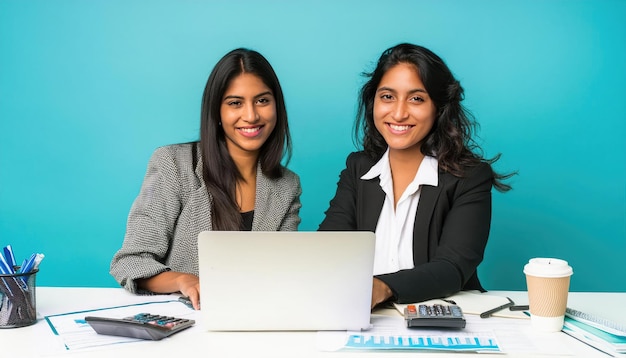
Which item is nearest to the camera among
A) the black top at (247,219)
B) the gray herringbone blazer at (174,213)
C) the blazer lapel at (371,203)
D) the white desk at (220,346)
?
the white desk at (220,346)

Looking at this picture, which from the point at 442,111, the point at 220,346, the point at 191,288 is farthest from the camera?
the point at 442,111

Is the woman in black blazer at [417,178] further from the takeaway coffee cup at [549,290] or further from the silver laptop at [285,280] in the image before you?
the silver laptop at [285,280]

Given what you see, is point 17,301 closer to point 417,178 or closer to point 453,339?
point 453,339

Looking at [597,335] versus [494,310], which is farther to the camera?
[494,310]

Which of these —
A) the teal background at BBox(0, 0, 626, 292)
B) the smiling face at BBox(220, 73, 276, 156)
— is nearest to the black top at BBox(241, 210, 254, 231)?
the smiling face at BBox(220, 73, 276, 156)

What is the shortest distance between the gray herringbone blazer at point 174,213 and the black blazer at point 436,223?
0.77 ft

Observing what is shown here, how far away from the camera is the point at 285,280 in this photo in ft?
5.17

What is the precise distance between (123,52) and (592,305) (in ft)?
9.27

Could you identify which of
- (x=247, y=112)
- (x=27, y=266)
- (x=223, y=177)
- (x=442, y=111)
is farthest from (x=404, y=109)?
(x=27, y=266)

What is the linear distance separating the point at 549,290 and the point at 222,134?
4.63 feet

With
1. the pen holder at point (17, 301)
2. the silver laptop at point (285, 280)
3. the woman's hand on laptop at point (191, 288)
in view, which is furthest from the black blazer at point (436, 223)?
the pen holder at point (17, 301)

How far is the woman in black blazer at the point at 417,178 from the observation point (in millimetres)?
2359

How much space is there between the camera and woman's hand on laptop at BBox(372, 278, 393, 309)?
5.99 ft

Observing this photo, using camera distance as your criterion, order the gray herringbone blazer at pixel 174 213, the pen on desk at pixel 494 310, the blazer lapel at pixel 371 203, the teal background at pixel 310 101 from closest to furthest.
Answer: the pen on desk at pixel 494 310, the gray herringbone blazer at pixel 174 213, the blazer lapel at pixel 371 203, the teal background at pixel 310 101
